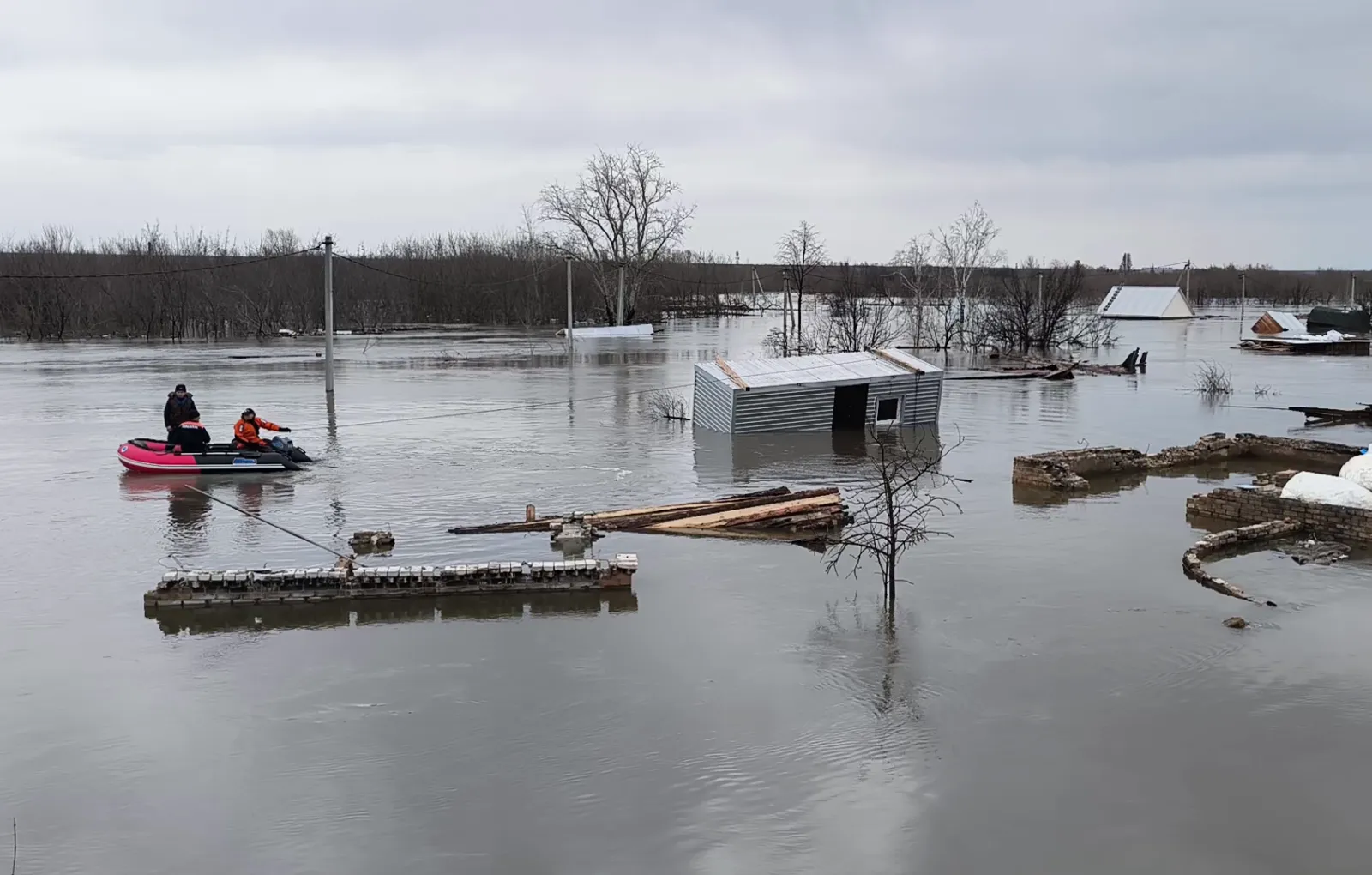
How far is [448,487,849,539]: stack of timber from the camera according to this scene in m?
15.1

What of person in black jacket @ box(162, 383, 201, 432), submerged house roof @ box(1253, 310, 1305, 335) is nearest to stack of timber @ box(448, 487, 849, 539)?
person in black jacket @ box(162, 383, 201, 432)

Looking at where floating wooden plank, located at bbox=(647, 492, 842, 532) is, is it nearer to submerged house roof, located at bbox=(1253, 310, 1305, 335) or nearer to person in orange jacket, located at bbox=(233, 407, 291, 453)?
person in orange jacket, located at bbox=(233, 407, 291, 453)

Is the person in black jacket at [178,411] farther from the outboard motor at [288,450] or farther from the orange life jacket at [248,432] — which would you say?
the outboard motor at [288,450]

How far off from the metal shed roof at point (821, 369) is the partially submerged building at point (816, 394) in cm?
2

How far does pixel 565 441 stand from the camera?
24.1 metres

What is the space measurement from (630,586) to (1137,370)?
117ft

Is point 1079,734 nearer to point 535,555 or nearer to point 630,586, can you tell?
point 630,586

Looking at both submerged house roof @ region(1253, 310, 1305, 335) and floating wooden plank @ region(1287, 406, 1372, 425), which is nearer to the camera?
floating wooden plank @ region(1287, 406, 1372, 425)

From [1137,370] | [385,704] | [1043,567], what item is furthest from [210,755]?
[1137,370]

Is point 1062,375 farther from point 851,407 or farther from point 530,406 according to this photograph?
point 530,406

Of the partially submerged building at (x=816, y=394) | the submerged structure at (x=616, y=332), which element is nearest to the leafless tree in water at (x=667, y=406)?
the partially submerged building at (x=816, y=394)

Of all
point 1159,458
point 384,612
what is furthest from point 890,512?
point 1159,458

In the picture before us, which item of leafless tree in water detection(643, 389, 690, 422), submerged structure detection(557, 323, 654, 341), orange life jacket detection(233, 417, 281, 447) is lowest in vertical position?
leafless tree in water detection(643, 389, 690, 422)

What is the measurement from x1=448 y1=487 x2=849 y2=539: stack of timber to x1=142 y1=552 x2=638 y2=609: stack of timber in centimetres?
258
